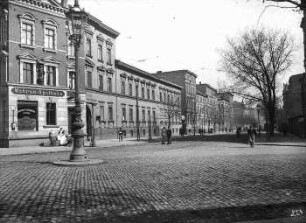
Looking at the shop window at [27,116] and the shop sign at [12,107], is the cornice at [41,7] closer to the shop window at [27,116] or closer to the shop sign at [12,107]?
the shop window at [27,116]

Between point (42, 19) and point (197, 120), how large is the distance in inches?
2339

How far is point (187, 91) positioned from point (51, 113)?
5168cm

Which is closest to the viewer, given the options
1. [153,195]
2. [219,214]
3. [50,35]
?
[219,214]

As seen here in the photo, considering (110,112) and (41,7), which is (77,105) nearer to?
(41,7)

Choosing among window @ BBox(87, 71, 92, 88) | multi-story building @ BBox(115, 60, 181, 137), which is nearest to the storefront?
window @ BBox(87, 71, 92, 88)

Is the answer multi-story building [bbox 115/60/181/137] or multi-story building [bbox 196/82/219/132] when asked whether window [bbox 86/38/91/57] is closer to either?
multi-story building [bbox 115/60/181/137]

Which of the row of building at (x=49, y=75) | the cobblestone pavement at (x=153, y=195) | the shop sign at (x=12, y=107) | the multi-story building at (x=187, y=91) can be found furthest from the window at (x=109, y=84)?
the cobblestone pavement at (x=153, y=195)

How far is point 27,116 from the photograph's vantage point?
29.7m

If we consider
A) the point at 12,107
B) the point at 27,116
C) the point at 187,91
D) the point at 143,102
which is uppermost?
the point at 187,91

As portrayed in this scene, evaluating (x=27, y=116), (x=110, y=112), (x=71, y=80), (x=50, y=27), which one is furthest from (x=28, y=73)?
(x=110, y=112)

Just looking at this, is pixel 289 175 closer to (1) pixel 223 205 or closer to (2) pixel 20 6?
(1) pixel 223 205

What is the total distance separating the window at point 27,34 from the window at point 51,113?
5.48 m

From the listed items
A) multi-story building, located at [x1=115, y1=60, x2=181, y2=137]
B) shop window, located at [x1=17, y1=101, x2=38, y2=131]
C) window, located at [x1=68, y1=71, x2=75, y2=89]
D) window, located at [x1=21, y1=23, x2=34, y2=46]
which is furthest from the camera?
multi-story building, located at [x1=115, y1=60, x2=181, y2=137]

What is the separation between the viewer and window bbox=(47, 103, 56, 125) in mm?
31234
